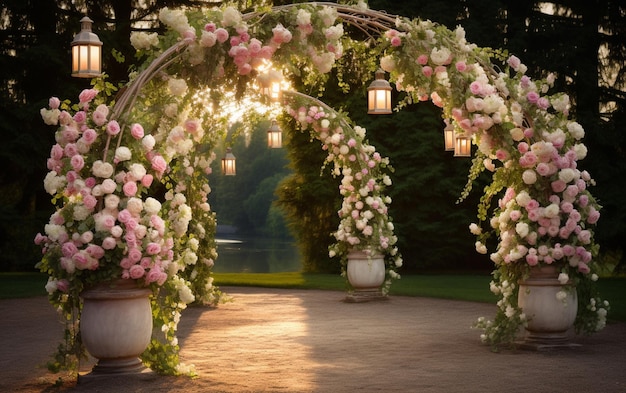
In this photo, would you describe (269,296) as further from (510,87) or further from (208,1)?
(208,1)

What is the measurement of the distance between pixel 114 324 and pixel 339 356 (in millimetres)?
2711

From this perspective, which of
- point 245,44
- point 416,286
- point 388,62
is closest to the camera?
point 245,44

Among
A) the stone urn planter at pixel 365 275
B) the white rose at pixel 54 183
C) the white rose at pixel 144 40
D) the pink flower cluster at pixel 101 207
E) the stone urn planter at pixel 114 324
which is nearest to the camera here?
the pink flower cluster at pixel 101 207

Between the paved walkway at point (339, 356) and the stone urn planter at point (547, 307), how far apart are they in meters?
0.19

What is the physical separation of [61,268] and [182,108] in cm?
198

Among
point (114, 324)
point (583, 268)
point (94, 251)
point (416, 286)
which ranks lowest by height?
point (416, 286)

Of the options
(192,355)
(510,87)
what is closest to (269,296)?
(192,355)

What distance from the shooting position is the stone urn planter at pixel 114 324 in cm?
Answer: 770

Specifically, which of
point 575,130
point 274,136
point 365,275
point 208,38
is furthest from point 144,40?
point 274,136

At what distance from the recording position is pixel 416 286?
1909cm

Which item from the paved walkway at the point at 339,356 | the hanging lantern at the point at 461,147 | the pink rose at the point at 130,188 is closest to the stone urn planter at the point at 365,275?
the paved walkway at the point at 339,356

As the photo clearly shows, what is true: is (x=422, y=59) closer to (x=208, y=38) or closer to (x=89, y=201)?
(x=208, y=38)

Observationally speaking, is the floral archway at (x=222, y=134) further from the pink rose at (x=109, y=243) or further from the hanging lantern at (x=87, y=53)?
the hanging lantern at (x=87, y=53)

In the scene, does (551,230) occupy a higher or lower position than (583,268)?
higher
